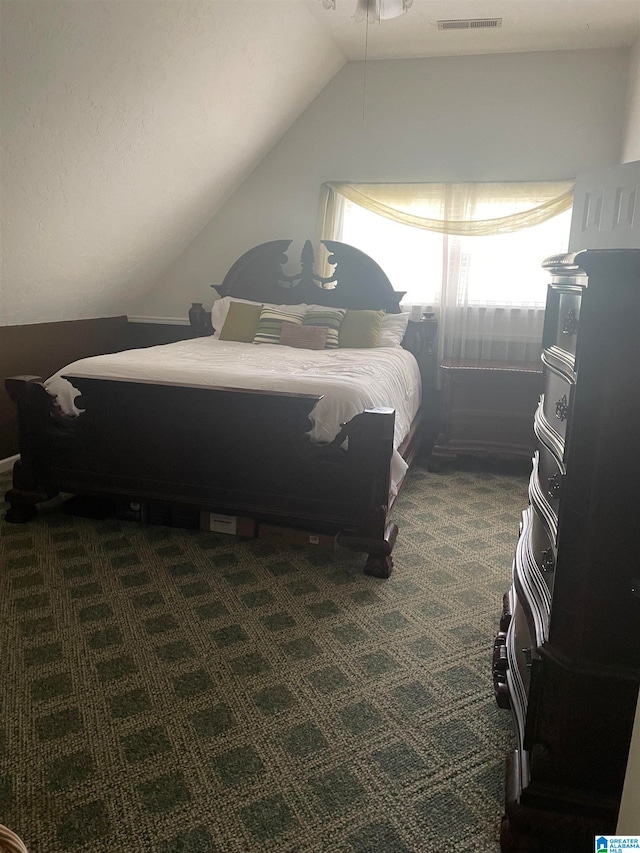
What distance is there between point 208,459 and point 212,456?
24 millimetres

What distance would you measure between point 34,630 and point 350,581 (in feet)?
3.71

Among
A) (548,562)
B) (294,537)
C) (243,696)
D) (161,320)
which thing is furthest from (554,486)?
(161,320)

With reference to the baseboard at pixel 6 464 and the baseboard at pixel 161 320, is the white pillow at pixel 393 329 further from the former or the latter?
the baseboard at pixel 6 464

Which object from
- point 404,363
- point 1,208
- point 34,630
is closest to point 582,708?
point 34,630

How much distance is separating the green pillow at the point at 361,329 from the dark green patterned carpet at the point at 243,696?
1.57 meters

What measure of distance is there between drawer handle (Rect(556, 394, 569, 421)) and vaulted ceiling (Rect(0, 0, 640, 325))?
2.16 metres

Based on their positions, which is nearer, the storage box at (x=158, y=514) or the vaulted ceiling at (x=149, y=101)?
the vaulted ceiling at (x=149, y=101)

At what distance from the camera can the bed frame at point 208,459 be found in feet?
8.12

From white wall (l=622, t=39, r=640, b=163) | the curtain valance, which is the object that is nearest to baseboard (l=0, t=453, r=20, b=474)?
the curtain valance

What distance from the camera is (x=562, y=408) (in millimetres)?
1337

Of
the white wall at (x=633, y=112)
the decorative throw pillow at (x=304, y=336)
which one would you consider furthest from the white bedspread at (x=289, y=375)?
the white wall at (x=633, y=112)

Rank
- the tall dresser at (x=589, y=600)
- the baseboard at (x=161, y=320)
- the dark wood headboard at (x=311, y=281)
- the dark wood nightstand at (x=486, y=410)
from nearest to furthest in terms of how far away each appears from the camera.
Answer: the tall dresser at (x=589, y=600), the dark wood nightstand at (x=486, y=410), the dark wood headboard at (x=311, y=281), the baseboard at (x=161, y=320)

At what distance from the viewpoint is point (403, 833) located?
1.32 meters

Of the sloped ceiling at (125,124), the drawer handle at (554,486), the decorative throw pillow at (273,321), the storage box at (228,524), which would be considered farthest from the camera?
the decorative throw pillow at (273,321)
